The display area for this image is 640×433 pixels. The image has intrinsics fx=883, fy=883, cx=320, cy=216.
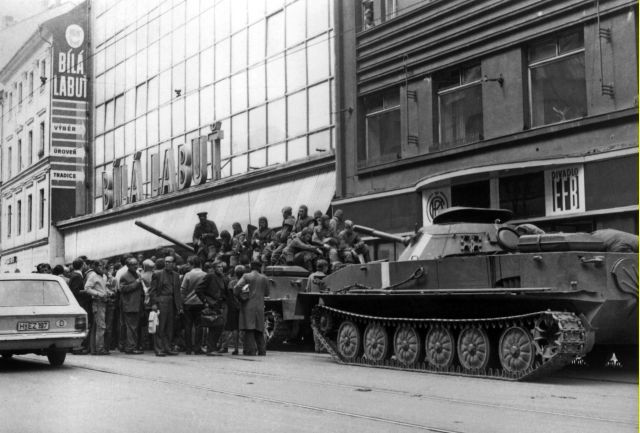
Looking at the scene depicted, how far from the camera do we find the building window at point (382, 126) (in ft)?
73.7

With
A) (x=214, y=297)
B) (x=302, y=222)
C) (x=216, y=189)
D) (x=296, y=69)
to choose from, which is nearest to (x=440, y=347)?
(x=214, y=297)

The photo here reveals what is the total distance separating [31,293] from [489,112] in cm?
1071

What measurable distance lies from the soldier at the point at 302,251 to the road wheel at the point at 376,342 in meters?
4.22

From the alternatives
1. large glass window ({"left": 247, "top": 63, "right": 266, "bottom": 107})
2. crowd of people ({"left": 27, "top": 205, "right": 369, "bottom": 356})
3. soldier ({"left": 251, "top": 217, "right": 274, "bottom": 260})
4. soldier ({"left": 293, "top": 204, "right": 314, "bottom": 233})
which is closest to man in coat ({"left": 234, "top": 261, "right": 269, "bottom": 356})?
crowd of people ({"left": 27, "top": 205, "right": 369, "bottom": 356})

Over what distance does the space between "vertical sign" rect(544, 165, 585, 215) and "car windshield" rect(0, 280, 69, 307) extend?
949 centimetres

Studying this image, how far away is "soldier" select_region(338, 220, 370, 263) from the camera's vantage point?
1773 cm

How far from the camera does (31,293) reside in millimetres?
13195

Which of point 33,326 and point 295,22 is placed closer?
point 33,326

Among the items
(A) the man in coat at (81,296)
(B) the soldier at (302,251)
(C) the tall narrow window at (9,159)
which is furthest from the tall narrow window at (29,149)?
(B) the soldier at (302,251)

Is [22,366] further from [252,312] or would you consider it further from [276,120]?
[276,120]

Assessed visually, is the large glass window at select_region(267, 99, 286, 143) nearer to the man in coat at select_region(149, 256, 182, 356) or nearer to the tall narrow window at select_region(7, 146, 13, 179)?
the tall narrow window at select_region(7, 146, 13, 179)

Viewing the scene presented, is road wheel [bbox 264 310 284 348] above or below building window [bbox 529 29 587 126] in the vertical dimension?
below

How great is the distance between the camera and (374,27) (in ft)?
75.2

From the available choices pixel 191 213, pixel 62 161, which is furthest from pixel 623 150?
pixel 62 161
